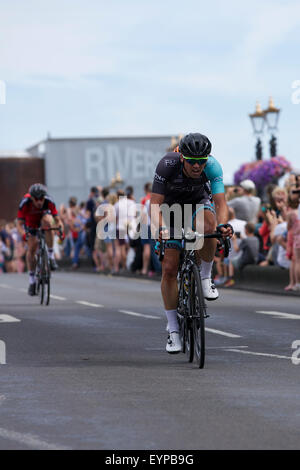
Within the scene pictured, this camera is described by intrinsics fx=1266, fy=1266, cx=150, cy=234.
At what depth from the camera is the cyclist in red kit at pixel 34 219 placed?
1900 centimetres

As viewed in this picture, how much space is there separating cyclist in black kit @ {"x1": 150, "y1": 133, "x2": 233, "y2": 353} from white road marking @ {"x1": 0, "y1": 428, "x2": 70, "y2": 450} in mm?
3229

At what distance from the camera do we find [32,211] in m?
19.3

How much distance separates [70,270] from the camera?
36.7m

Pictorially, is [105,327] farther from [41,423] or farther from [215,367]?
[41,423]

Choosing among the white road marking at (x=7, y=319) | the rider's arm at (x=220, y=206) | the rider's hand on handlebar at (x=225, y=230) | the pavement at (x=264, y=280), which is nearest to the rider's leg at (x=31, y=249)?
the white road marking at (x=7, y=319)

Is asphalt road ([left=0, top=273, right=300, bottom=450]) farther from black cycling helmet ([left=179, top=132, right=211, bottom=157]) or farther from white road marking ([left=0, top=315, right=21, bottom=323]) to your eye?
black cycling helmet ([left=179, top=132, right=211, bottom=157])

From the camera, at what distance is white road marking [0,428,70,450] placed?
6621 mm

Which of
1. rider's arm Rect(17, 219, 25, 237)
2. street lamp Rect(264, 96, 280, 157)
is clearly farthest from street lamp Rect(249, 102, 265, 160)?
rider's arm Rect(17, 219, 25, 237)

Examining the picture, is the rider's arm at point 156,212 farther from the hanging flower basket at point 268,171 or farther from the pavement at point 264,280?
the hanging flower basket at point 268,171

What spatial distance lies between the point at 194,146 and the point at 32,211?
9.54m

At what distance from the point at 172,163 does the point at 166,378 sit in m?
1.81

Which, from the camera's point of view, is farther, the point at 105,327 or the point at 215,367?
the point at 105,327

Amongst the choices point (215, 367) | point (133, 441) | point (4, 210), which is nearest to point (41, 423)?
point (133, 441)

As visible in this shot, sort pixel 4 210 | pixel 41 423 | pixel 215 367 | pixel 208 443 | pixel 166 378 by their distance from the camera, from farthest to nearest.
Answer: pixel 4 210, pixel 215 367, pixel 166 378, pixel 41 423, pixel 208 443
